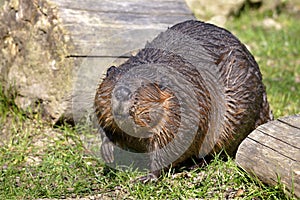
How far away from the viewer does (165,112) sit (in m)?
3.34

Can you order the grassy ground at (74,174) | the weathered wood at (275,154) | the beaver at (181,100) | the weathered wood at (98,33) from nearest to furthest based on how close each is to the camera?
1. the weathered wood at (275,154)
2. the beaver at (181,100)
3. the grassy ground at (74,174)
4. the weathered wood at (98,33)

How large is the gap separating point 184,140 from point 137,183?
427 mm

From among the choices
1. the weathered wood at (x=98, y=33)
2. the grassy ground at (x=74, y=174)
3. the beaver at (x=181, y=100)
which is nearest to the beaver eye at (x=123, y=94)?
the beaver at (x=181, y=100)

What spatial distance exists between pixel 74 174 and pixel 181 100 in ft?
3.35

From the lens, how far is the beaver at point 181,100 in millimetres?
3309

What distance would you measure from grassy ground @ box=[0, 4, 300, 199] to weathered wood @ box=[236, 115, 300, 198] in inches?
3.3

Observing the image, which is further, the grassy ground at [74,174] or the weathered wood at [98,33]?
the weathered wood at [98,33]

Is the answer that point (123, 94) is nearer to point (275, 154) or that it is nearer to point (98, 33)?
point (275, 154)

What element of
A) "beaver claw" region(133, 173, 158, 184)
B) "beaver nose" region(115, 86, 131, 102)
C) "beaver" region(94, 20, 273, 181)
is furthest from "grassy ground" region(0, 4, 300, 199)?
"beaver nose" region(115, 86, 131, 102)

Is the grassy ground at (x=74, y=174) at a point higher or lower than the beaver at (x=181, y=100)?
lower

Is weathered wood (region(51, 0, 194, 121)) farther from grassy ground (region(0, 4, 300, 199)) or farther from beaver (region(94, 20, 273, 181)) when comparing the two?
beaver (region(94, 20, 273, 181))

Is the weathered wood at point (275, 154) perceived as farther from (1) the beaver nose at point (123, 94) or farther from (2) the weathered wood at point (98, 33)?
(2) the weathered wood at point (98, 33)

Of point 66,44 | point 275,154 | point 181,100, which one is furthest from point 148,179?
point 66,44

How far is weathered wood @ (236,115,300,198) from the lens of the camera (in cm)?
319
